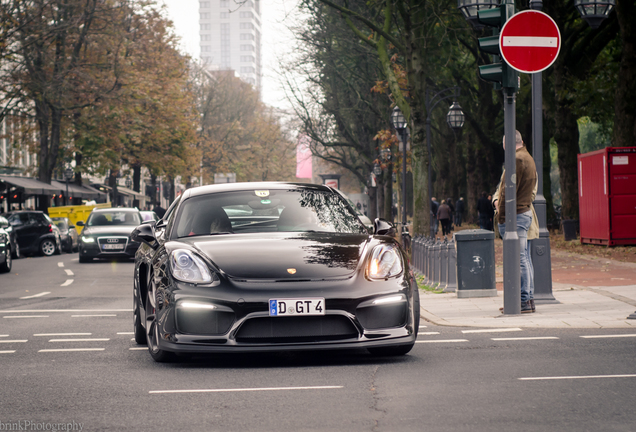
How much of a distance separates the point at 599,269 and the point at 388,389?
12005mm

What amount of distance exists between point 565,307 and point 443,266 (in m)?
3.57

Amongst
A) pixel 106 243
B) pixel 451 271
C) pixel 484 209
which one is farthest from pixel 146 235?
pixel 484 209

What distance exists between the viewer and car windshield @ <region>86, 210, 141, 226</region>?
2692 cm

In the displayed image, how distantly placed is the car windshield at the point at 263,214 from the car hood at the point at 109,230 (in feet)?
60.1

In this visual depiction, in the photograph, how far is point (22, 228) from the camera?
31.3 m

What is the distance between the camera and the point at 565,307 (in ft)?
34.5

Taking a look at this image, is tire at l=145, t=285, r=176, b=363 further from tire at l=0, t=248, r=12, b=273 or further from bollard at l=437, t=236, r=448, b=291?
tire at l=0, t=248, r=12, b=273

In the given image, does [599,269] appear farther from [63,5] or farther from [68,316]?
[63,5]

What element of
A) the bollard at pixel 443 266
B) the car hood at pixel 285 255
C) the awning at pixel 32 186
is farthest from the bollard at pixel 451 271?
the awning at pixel 32 186

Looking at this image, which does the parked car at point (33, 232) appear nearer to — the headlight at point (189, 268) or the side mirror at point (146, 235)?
the side mirror at point (146, 235)

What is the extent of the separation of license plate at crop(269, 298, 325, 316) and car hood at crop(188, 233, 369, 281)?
7.4 inches

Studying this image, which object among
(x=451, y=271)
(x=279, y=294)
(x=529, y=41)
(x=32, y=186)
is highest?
(x=529, y=41)

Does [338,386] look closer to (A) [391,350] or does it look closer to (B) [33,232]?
(A) [391,350]

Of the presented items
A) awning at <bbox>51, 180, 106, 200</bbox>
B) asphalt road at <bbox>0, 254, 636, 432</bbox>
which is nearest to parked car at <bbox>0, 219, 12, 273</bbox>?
asphalt road at <bbox>0, 254, 636, 432</bbox>
